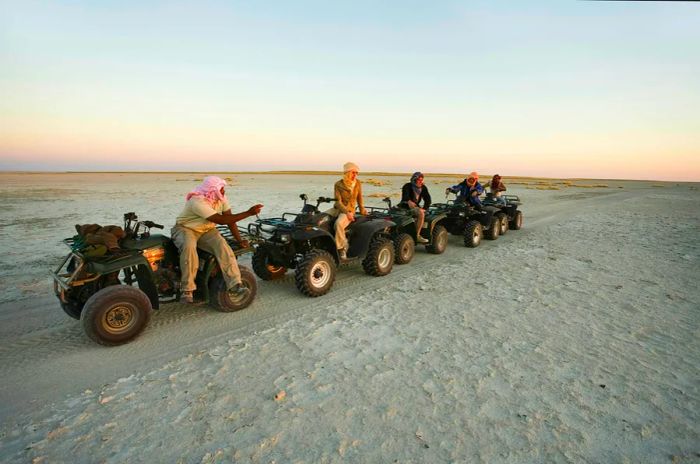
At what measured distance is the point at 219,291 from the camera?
5.29 meters

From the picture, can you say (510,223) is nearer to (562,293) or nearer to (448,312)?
(562,293)

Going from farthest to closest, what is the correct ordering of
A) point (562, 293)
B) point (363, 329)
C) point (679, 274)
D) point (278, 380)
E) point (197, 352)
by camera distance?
point (679, 274)
point (562, 293)
point (363, 329)
point (197, 352)
point (278, 380)

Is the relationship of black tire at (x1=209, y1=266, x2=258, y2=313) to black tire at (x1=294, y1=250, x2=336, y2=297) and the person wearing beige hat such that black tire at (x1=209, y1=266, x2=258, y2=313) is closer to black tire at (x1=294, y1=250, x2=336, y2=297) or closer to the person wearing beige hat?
black tire at (x1=294, y1=250, x2=336, y2=297)

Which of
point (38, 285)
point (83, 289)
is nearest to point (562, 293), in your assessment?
point (83, 289)

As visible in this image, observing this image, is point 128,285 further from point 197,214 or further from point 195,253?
point 197,214

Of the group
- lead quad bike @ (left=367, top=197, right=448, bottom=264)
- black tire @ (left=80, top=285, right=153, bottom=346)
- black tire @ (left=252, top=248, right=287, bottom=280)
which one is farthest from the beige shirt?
lead quad bike @ (left=367, top=197, right=448, bottom=264)

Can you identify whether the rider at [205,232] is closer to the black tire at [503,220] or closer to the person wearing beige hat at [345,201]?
the person wearing beige hat at [345,201]

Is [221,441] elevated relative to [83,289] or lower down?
lower down

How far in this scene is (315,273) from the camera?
20.5 feet

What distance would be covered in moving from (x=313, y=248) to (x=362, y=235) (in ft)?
3.28

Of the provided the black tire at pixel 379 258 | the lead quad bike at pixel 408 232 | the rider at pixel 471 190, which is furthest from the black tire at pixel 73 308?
the rider at pixel 471 190

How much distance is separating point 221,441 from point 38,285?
574cm

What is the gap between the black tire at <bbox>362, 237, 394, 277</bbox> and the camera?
712 cm

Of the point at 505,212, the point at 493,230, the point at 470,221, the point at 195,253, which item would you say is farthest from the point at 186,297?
the point at 505,212
